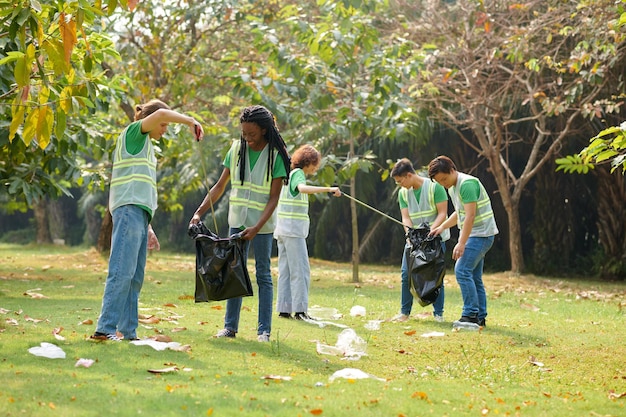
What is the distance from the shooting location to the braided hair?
6.91 metres

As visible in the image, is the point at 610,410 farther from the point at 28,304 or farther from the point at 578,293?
the point at 578,293

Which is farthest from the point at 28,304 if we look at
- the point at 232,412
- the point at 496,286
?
the point at 496,286

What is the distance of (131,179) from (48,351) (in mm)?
1374

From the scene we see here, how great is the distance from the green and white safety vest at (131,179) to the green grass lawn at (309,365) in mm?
1038

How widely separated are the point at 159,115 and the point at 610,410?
3583mm

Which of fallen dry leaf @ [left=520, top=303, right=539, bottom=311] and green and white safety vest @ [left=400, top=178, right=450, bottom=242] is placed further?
fallen dry leaf @ [left=520, top=303, right=539, bottom=311]

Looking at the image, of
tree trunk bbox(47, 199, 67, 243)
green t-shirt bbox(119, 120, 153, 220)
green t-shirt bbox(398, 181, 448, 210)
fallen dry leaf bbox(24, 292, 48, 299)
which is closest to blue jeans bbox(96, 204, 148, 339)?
green t-shirt bbox(119, 120, 153, 220)

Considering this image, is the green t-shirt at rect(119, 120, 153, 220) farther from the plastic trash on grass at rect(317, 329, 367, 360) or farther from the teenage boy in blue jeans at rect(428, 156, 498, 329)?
the teenage boy in blue jeans at rect(428, 156, 498, 329)

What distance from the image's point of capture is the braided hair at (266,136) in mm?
6914

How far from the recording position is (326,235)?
24.0 m

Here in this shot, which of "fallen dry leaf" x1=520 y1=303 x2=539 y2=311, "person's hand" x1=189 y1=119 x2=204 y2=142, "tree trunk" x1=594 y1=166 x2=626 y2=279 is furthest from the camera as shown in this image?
"tree trunk" x1=594 y1=166 x2=626 y2=279

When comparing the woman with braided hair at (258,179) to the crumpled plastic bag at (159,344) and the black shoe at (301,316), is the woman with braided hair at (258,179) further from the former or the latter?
the black shoe at (301,316)

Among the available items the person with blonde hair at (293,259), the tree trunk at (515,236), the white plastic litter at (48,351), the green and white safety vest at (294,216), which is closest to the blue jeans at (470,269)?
the person with blonde hair at (293,259)

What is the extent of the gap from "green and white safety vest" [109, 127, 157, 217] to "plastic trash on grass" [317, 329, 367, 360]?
172cm
